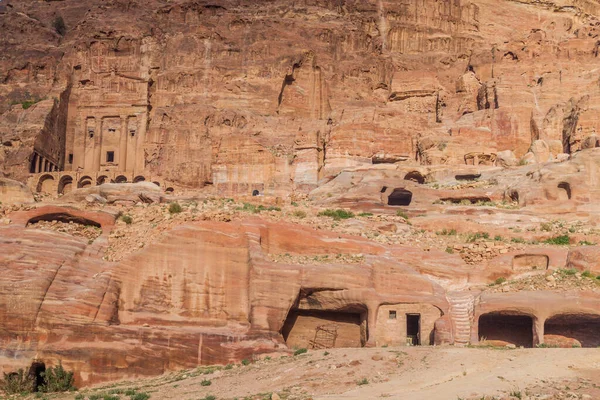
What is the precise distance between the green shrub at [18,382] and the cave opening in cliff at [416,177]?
118 feet

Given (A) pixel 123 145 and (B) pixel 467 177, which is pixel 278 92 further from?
(B) pixel 467 177

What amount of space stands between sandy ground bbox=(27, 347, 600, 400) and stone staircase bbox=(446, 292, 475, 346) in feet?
12.8

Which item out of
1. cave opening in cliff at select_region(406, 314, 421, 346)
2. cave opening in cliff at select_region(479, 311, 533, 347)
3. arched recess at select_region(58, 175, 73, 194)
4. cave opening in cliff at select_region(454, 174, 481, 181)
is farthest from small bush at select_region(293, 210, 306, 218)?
arched recess at select_region(58, 175, 73, 194)

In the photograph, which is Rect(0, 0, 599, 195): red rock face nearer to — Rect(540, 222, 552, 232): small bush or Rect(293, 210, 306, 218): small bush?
Rect(540, 222, 552, 232): small bush

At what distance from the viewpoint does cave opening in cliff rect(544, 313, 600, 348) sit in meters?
31.3

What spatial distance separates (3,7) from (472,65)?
57204 millimetres

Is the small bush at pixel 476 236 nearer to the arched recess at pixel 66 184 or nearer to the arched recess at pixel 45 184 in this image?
the arched recess at pixel 66 184

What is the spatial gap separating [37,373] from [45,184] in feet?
131

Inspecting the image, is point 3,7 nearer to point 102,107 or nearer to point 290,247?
point 102,107

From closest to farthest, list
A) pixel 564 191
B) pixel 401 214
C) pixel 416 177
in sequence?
1. pixel 401 214
2. pixel 564 191
3. pixel 416 177

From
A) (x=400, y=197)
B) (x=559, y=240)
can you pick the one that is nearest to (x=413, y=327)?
(x=559, y=240)

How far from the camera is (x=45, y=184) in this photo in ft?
217

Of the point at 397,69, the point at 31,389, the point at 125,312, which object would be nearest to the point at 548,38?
the point at 397,69

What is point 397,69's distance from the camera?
270 feet
